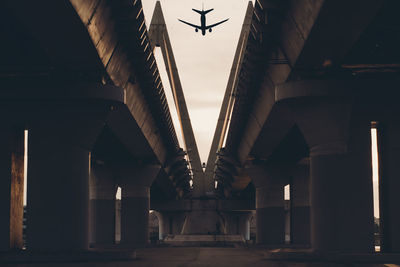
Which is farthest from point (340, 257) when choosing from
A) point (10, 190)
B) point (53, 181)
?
point (10, 190)

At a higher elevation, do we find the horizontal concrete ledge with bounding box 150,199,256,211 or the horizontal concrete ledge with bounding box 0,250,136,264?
the horizontal concrete ledge with bounding box 150,199,256,211

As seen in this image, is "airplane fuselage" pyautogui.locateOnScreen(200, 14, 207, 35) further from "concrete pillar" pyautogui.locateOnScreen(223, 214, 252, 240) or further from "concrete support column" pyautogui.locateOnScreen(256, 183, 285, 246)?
"concrete pillar" pyautogui.locateOnScreen(223, 214, 252, 240)

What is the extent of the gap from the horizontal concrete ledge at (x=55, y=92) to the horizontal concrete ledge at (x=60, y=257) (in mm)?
6869

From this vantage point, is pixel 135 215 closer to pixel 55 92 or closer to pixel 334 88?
pixel 55 92

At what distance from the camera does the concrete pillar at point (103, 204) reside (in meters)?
70.3

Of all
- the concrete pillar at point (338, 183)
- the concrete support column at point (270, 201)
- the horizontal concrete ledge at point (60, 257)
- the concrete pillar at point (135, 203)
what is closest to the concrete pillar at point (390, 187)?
the concrete pillar at point (338, 183)

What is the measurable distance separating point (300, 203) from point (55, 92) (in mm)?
39818

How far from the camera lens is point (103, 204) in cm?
7206

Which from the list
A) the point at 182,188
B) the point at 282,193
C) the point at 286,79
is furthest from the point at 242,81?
the point at 182,188

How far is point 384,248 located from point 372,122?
20.0 ft

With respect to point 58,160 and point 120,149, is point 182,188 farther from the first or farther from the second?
point 58,160

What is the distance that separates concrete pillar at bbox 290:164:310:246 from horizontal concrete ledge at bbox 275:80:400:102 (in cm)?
3441

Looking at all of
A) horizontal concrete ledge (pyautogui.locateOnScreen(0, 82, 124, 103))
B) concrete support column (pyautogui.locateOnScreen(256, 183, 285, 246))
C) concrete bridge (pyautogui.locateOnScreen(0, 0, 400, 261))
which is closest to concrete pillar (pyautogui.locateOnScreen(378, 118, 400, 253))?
concrete bridge (pyautogui.locateOnScreen(0, 0, 400, 261))

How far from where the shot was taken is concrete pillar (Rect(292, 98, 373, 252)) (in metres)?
33.6
